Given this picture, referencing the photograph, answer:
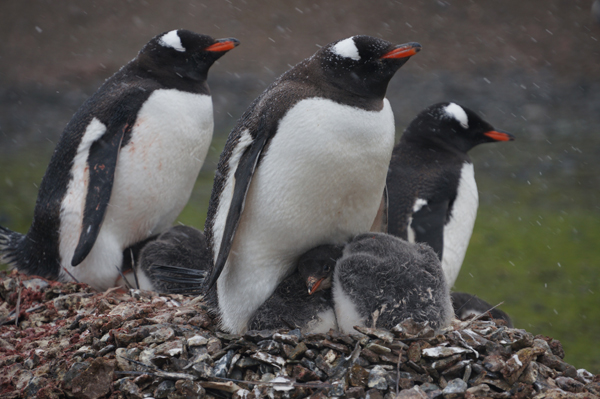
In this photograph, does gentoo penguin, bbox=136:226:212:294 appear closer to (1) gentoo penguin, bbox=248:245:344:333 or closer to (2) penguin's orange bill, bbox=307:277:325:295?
(1) gentoo penguin, bbox=248:245:344:333

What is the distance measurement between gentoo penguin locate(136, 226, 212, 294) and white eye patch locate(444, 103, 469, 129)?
1.59 metres

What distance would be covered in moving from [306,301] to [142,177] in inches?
48.2

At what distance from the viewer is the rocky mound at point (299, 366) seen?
1571mm

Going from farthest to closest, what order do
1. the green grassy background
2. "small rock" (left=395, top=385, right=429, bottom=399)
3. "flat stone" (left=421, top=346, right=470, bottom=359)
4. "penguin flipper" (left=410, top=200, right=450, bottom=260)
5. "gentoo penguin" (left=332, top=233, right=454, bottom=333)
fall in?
1. the green grassy background
2. "penguin flipper" (left=410, top=200, right=450, bottom=260)
3. "gentoo penguin" (left=332, top=233, right=454, bottom=333)
4. "flat stone" (left=421, top=346, right=470, bottom=359)
5. "small rock" (left=395, top=385, right=429, bottom=399)

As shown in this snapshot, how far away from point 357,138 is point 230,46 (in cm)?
110

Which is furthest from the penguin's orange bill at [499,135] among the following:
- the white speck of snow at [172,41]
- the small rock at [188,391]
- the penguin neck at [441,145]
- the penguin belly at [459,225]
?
the small rock at [188,391]

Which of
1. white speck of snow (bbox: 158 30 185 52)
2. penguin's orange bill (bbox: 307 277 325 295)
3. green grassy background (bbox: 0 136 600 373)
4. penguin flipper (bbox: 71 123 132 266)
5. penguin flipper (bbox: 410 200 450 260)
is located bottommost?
green grassy background (bbox: 0 136 600 373)

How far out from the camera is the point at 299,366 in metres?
1.62

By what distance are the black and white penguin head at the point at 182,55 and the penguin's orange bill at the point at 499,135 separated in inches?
61.4

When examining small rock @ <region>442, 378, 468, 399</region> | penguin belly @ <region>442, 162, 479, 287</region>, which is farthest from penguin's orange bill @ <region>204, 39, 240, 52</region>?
small rock @ <region>442, 378, 468, 399</region>

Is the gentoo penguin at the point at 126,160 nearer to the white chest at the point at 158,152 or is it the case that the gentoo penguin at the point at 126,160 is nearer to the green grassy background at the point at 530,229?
the white chest at the point at 158,152

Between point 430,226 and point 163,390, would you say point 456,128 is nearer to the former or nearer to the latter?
point 430,226

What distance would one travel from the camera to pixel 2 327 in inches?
90.9

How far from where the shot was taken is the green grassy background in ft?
15.6
